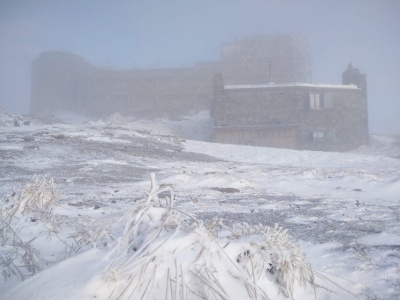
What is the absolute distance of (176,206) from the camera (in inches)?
135

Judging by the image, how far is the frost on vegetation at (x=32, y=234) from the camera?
159 centimetres

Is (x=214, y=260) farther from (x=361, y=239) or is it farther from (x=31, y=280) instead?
(x=361, y=239)

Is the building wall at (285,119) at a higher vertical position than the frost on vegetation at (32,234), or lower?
higher

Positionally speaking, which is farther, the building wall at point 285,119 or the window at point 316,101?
the window at point 316,101

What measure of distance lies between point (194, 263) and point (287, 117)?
1970 centimetres

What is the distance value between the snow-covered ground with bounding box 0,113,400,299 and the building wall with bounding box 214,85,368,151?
393 inches

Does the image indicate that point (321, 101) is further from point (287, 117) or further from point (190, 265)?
point (190, 265)

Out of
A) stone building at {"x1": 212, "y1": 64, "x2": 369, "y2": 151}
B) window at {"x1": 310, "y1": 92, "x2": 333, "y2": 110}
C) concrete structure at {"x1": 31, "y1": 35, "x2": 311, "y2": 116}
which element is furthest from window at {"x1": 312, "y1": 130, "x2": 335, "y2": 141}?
concrete structure at {"x1": 31, "y1": 35, "x2": 311, "y2": 116}

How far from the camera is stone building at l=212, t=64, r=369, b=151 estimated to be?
63.1ft

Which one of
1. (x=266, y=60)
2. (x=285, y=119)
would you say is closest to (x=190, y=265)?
(x=285, y=119)

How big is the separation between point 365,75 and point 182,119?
15.4 m

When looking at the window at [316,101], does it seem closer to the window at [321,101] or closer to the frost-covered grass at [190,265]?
the window at [321,101]

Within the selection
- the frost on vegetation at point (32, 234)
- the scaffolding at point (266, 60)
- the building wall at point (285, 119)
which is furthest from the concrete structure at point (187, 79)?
the frost on vegetation at point (32, 234)

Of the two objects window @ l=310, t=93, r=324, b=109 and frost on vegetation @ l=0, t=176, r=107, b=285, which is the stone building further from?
frost on vegetation @ l=0, t=176, r=107, b=285
